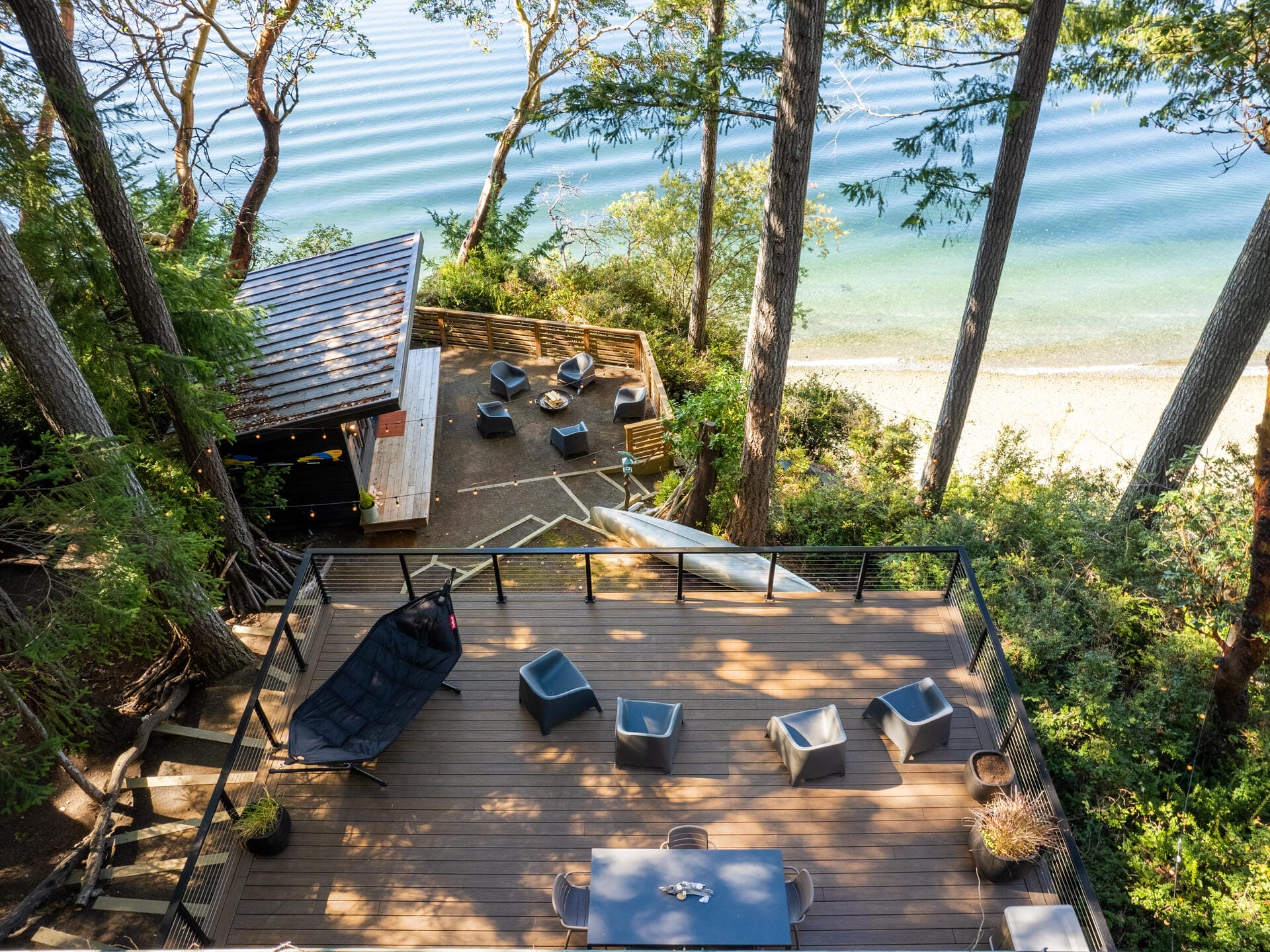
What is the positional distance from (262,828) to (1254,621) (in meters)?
8.57

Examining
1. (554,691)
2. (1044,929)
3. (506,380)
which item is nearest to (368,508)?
(506,380)

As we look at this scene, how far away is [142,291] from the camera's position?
7680 millimetres

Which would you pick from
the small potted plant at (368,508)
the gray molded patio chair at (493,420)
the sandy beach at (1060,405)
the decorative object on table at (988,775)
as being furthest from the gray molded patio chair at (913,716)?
the sandy beach at (1060,405)

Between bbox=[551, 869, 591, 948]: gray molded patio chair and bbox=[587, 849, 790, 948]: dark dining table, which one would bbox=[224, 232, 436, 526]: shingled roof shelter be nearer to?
bbox=[551, 869, 591, 948]: gray molded patio chair

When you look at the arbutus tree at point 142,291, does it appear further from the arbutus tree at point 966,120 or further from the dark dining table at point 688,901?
the arbutus tree at point 966,120

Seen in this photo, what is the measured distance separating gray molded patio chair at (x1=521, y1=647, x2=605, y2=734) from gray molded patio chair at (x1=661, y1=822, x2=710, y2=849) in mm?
1459

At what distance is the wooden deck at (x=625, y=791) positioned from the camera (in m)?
5.45

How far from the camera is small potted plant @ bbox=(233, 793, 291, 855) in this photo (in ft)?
18.8

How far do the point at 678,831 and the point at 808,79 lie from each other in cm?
743

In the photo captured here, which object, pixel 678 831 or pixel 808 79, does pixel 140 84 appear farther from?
pixel 678 831

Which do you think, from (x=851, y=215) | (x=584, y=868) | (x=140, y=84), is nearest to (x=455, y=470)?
(x=140, y=84)

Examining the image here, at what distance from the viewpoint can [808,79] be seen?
8195mm

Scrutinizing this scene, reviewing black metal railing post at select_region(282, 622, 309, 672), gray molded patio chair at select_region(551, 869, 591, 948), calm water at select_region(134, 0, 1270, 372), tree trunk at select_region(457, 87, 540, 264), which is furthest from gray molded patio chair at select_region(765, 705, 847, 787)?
calm water at select_region(134, 0, 1270, 372)

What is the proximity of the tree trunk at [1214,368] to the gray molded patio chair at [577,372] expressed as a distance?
9945mm
